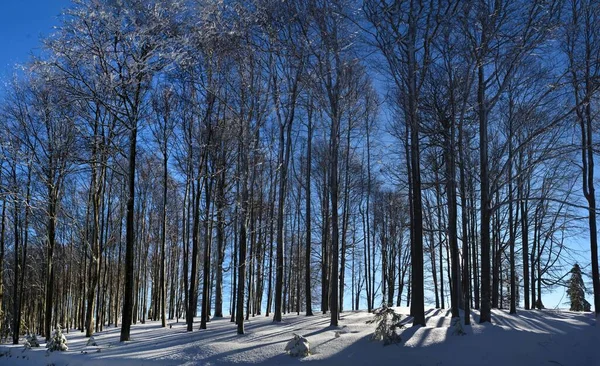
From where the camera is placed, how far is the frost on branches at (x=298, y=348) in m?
9.97

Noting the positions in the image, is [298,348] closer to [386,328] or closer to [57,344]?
[386,328]

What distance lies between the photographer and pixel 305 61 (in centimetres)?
1538

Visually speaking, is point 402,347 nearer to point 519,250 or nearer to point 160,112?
point 160,112

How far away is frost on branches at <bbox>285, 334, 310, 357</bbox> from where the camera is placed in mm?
9969

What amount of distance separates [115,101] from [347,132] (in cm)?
1005

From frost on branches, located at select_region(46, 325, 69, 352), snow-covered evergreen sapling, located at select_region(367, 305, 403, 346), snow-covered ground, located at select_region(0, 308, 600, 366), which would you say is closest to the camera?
snow-covered ground, located at select_region(0, 308, 600, 366)

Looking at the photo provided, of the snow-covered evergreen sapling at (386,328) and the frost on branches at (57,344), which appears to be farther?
the frost on branches at (57,344)

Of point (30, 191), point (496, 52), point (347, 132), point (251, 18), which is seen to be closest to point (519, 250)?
point (347, 132)

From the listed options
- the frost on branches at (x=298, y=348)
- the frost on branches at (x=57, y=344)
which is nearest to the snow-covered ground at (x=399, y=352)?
the frost on branches at (x=298, y=348)

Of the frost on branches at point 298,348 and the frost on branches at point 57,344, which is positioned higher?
the frost on branches at point 298,348

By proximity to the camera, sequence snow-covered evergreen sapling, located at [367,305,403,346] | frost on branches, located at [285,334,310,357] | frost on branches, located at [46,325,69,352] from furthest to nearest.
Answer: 1. frost on branches, located at [46,325,69,352]
2. snow-covered evergreen sapling, located at [367,305,403,346]
3. frost on branches, located at [285,334,310,357]

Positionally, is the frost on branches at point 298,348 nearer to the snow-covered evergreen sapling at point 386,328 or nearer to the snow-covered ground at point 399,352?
the snow-covered ground at point 399,352

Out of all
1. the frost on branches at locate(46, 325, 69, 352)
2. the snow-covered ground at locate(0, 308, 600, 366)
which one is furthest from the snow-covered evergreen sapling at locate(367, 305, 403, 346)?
the frost on branches at locate(46, 325, 69, 352)

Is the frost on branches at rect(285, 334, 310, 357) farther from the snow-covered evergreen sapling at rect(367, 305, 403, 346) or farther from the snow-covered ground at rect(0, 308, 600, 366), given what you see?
the snow-covered evergreen sapling at rect(367, 305, 403, 346)
